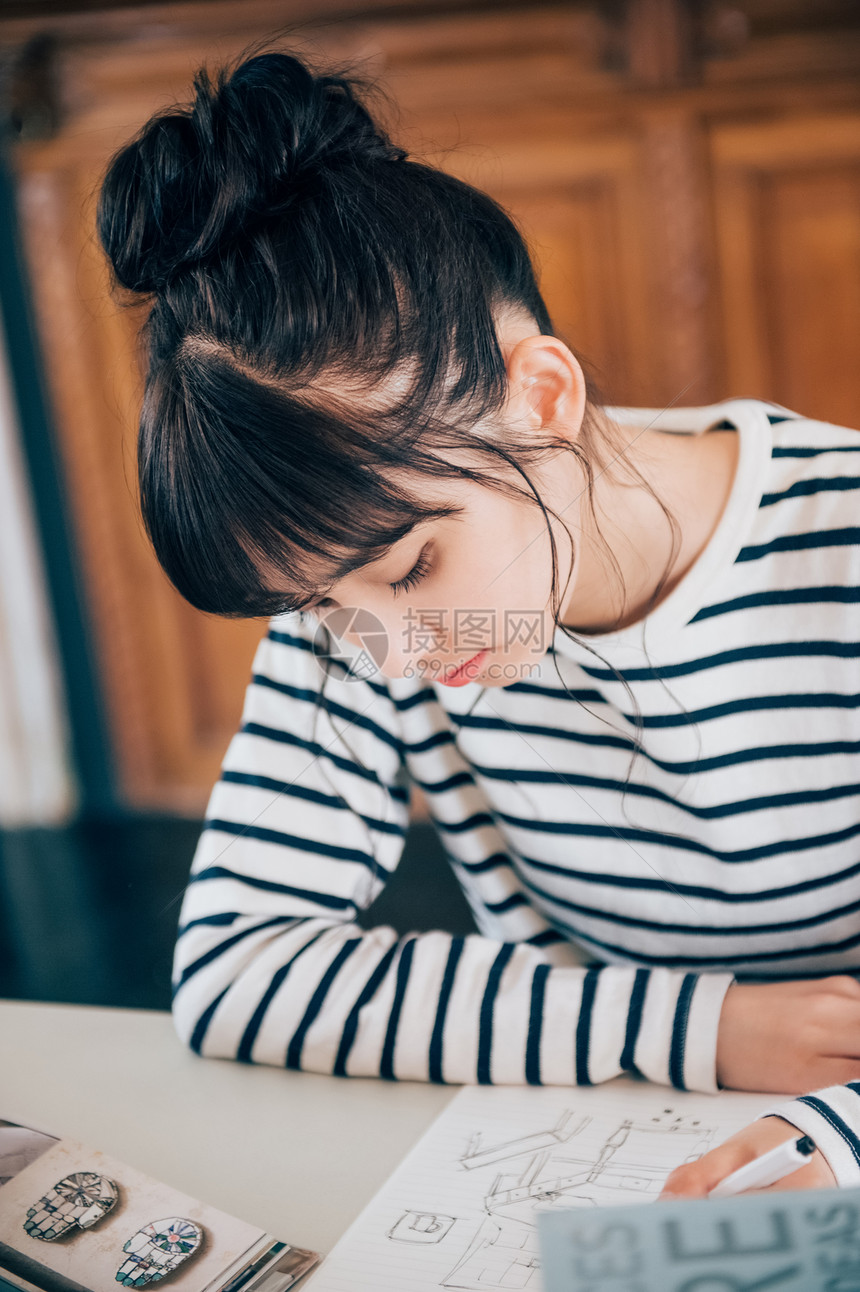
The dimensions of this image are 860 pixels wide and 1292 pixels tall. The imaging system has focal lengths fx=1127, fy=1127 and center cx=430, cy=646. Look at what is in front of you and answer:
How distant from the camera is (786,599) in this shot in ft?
1.97

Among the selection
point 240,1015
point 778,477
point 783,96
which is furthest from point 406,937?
point 783,96

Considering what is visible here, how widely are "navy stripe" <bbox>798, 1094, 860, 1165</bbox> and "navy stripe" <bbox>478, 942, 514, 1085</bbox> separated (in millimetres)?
155

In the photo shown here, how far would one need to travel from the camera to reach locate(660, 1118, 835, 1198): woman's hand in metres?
0.42

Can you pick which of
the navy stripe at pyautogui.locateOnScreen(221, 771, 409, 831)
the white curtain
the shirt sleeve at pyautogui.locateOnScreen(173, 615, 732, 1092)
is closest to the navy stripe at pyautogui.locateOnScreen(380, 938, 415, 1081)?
the shirt sleeve at pyautogui.locateOnScreen(173, 615, 732, 1092)

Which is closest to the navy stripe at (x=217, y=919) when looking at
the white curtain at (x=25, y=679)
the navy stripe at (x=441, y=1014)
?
the navy stripe at (x=441, y=1014)

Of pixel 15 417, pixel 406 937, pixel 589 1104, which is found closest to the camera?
pixel 589 1104

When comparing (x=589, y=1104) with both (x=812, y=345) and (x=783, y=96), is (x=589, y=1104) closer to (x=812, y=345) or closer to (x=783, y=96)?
(x=812, y=345)

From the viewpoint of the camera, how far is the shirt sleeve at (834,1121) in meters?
0.43

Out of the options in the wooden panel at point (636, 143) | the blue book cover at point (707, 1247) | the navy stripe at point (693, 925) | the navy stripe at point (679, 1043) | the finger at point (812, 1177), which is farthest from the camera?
the wooden panel at point (636, 143)

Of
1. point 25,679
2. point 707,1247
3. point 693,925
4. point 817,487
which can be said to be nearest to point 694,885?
point 693,925

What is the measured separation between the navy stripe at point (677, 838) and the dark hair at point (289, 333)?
0.78ft

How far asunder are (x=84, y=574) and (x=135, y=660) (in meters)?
0.16

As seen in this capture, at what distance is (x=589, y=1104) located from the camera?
53cm

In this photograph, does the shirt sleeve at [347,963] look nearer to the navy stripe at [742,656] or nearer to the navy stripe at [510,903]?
the navy stripe at [510,903]
